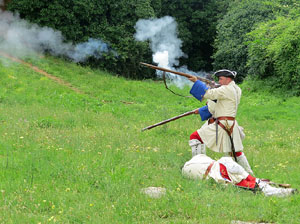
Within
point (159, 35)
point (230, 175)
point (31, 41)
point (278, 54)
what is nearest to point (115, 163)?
point (230, 175)

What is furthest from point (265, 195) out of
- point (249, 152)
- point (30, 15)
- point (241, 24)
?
point (241, 24)

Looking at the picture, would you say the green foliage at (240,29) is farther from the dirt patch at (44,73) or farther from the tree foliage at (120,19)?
the dirt patch at (44,73)

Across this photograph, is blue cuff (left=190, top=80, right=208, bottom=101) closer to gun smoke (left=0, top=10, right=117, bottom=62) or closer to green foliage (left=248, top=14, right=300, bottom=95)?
green foliage (left=248, top=14, right=300, bottom=95)

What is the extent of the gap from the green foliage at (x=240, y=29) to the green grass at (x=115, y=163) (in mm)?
11206

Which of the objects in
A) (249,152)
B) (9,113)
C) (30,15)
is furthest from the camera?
(30,15)

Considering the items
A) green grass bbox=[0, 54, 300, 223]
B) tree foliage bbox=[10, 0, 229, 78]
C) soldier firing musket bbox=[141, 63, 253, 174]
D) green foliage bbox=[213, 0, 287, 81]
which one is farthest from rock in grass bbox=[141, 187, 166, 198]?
green foliage bbox=[213, 0, 287, 81]

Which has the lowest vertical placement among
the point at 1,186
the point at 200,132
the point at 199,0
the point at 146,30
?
the point at 1,186

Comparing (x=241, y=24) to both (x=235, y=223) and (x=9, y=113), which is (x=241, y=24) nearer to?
(x=9, y=113)

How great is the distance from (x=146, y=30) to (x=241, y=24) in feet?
21.2

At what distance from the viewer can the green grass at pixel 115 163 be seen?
5.79 m

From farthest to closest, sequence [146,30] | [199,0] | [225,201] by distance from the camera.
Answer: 1. [199,0]
2. [146,30]
3. [225,201]

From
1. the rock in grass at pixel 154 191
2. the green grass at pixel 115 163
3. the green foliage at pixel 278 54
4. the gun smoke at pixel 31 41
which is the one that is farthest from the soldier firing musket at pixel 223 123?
the gun smoke at pixel 31 41

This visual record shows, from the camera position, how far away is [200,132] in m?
8.47

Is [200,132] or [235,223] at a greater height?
[200,132]
